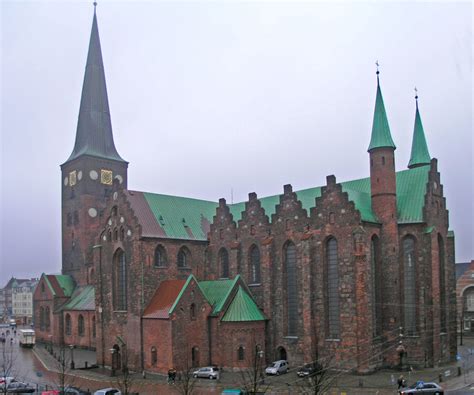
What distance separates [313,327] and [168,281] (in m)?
15.8

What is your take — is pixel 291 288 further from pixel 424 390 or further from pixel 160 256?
pixel 424 390

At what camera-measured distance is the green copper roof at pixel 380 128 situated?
54312mm

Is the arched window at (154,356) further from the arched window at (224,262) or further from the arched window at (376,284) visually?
the arched window at (376,284)

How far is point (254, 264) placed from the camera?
62.0 metres

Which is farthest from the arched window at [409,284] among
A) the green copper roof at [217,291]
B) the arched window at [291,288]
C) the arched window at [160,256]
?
the arched window at [160,256]

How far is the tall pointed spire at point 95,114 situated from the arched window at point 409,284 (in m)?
52.0

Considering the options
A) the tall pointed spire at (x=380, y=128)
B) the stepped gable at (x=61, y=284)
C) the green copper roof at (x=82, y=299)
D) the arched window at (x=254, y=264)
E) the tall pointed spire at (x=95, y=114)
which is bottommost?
the green copper roof at (x=82, y=299)

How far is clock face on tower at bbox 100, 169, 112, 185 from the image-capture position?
90.2 metres

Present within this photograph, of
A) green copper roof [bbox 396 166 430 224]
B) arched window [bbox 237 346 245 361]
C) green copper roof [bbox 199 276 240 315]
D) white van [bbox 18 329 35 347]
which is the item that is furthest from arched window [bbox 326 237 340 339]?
white van [bbox 18 329 35 347]

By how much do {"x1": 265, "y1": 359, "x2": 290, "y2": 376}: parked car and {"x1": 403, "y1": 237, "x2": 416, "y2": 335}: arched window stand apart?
11.8 metres

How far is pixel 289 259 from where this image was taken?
5834 centimetres

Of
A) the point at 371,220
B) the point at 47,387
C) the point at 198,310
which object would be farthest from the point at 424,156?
the point at 47,387

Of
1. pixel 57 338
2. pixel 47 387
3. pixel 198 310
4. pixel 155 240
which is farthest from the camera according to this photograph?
pixel 57 338

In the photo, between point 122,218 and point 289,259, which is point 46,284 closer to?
point 122,218
